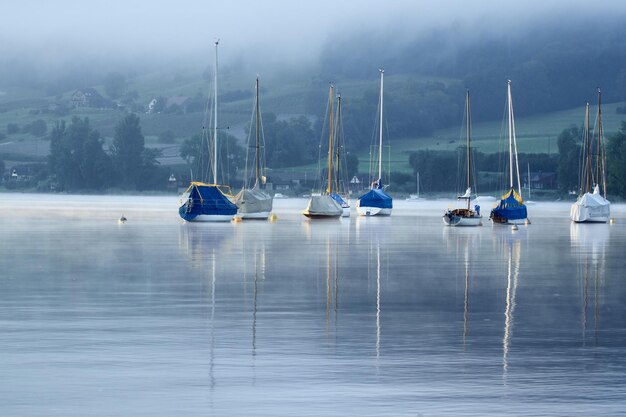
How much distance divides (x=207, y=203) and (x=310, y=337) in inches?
3461

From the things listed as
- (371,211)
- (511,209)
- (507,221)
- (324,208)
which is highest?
(511,209)

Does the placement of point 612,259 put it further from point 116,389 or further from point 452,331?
point 116,389

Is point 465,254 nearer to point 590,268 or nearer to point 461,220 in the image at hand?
point 590,268

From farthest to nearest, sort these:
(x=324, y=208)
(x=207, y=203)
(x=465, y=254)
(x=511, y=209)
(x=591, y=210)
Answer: (x=324, y=208) → (x=591, y=210) → (x=511, y=209) → (x=207, y=203) → (x=465, y=254)

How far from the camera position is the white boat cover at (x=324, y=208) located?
130 m

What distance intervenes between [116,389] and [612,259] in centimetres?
4417

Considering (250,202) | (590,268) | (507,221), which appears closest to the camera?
(590,268)

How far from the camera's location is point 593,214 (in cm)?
12612

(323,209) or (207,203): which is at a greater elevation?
(207,203)

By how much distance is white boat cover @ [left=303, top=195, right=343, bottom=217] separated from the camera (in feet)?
427

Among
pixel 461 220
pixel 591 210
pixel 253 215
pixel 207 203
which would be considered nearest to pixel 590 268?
pixel 461 220

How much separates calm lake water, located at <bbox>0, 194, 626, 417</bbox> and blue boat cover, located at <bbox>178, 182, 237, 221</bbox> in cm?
5691

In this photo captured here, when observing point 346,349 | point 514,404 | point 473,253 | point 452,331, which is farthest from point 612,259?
point 514,404

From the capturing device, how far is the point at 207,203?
4523 inches
